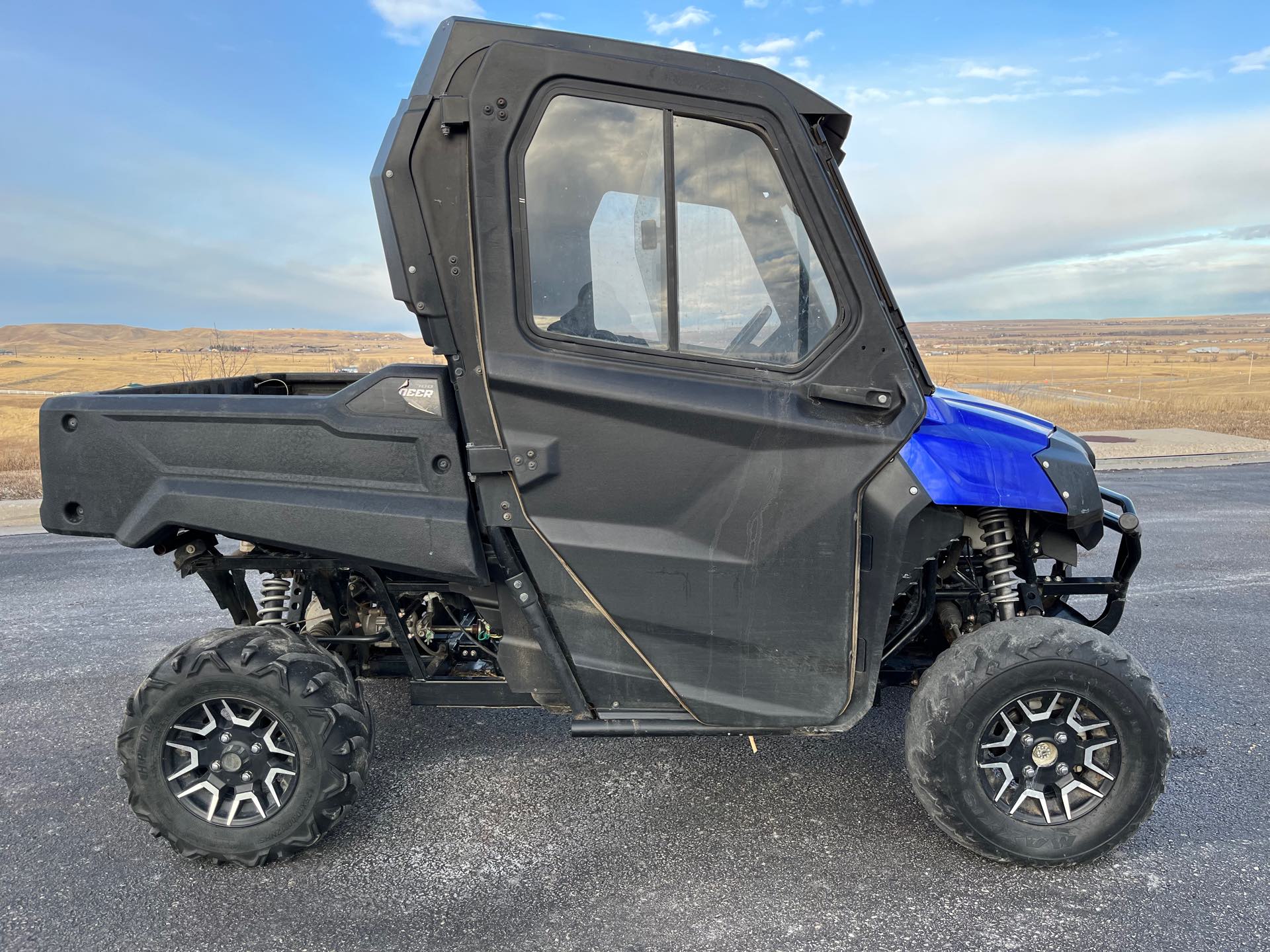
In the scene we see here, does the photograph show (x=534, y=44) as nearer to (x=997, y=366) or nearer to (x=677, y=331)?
(x=677, y=331)

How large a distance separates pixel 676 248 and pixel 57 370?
65.4 metres

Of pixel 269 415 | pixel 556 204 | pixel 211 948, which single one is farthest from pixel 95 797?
pixel 556 204

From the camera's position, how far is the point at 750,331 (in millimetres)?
2967

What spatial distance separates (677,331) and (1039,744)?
1.96 m

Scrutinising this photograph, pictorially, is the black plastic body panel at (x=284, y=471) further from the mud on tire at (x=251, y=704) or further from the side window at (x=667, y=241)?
the side window at (x=667, y=241)

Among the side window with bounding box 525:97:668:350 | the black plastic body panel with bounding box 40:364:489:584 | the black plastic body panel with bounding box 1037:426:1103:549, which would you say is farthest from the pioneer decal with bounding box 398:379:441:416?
the black plastic body panel with bounding box 1037:426:1103:549

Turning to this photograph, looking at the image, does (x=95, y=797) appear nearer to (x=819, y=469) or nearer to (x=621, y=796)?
(x=621, y=796)

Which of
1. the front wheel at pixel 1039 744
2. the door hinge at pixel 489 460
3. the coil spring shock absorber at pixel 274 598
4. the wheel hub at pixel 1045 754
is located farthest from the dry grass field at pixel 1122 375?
the coil spring shock absorber at pixel 274 598

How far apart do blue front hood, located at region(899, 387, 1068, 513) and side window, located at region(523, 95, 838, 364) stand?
0.55 m

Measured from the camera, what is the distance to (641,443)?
2.94 meters

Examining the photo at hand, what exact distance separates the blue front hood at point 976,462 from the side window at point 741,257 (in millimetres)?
546

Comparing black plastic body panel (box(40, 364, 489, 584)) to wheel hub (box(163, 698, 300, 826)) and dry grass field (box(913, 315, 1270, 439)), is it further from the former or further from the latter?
dry grass field (box(913, 315, 1270, 439))

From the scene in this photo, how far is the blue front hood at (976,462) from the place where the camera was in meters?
2.98

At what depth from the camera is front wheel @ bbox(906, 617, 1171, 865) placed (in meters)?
3.00
